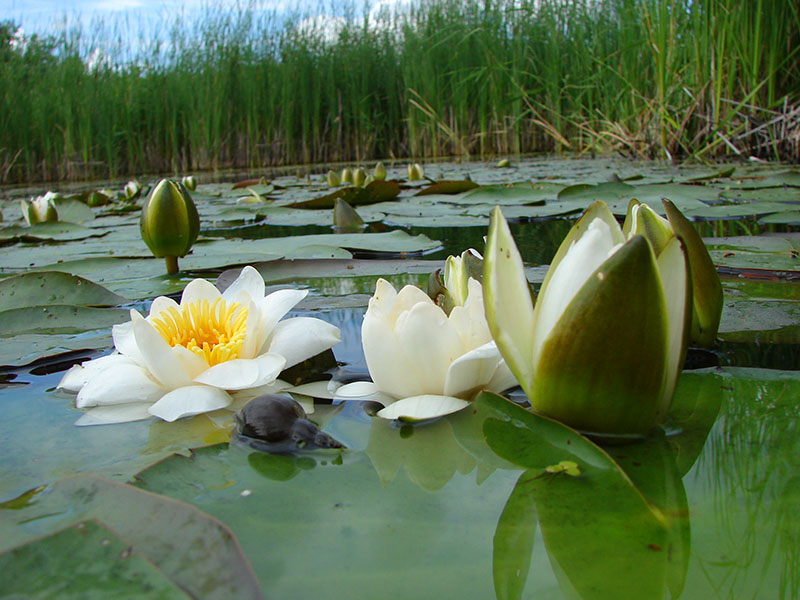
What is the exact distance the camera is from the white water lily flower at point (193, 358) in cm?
67

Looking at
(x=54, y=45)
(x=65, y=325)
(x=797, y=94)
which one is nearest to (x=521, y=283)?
(x=65, y=325)

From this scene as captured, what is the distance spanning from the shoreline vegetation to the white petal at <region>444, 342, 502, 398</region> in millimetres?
4753

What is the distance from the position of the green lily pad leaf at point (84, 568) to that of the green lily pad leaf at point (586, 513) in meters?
0.26

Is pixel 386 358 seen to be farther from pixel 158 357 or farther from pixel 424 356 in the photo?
pixel 158 357

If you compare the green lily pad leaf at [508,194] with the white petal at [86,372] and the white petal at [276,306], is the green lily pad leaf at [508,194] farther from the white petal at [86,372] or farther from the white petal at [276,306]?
the white petal at [86,372]

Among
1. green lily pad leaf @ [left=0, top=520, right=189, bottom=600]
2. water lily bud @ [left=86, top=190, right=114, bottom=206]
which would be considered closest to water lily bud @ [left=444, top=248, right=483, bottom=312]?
green lily pad leaf @ [left=0, top=520, right=189, bottom=600]

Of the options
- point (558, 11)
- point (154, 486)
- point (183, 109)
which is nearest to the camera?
point (154, 486)

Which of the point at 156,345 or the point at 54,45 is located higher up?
the point at 54,45

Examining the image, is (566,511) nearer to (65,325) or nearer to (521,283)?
(521,283)

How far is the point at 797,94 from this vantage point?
393cm

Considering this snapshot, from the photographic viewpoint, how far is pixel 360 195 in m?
2.95

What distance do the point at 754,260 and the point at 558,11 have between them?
6.23 m

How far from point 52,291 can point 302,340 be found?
72cm

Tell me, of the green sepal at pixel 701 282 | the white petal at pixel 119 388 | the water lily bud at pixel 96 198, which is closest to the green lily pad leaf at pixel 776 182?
the green sepal at pixel 701 282
